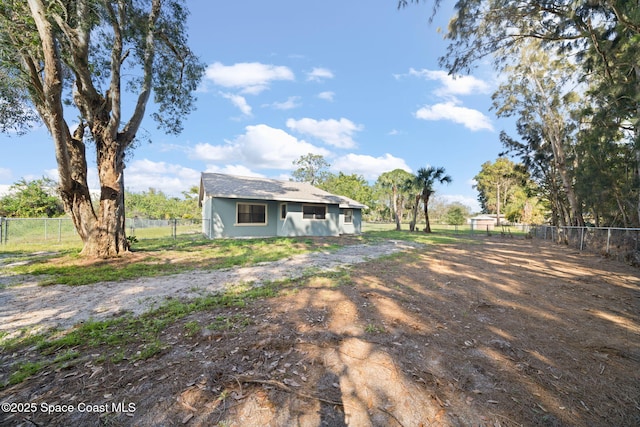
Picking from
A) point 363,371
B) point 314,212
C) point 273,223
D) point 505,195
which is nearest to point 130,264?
point 363,371

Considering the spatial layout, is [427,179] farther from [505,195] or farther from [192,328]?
[505,195]

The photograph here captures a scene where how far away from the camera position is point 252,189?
1527 centimetres

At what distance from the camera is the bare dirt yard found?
70.6 inches

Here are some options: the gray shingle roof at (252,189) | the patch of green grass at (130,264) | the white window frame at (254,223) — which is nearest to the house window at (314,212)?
the gray shingle roof at (252,189)

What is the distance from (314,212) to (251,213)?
4252mm

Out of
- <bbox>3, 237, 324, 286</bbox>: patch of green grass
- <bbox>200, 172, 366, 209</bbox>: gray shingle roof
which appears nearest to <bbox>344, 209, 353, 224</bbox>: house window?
<bbox>200, 172, 366, 209</bbox>: gray shingle roof

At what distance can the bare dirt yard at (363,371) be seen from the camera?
5.88ft

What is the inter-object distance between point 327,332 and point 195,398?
4.93ft

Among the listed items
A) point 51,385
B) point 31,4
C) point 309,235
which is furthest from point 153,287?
point 309,235

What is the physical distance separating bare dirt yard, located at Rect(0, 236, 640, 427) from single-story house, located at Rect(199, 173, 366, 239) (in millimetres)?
Answer: 10295

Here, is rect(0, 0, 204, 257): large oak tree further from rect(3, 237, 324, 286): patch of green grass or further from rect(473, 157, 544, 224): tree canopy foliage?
rect(473, 157, 544, 224): tree canopy foliage

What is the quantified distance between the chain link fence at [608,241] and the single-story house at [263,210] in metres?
12.1

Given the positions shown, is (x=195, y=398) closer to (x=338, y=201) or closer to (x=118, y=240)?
(x=118, y=240)

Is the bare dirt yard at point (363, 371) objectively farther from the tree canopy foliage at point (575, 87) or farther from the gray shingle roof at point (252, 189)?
the gray shingle roof at point (252, 189)
